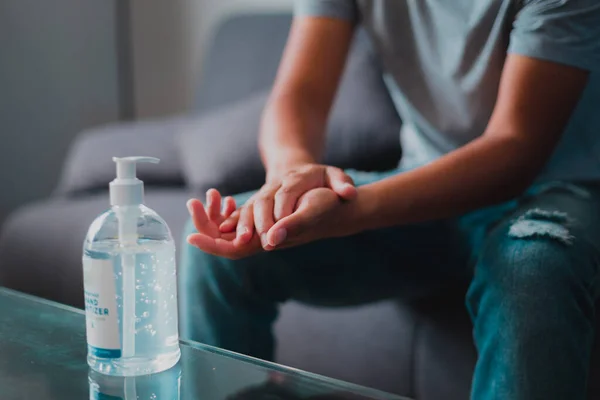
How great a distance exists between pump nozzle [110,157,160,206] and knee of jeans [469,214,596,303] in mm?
373

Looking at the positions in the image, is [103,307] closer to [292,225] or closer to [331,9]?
[292,225]

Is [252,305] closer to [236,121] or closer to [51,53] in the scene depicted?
[236,121]

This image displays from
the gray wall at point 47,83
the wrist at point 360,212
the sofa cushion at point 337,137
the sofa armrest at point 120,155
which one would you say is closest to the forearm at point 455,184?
the wrist at point 360,212

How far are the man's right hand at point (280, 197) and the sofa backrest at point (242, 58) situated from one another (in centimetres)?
108

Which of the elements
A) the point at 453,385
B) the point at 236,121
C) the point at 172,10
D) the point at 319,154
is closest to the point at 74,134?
the point at 172,10

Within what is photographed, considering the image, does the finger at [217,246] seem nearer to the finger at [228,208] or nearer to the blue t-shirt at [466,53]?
the finger at [228,208]

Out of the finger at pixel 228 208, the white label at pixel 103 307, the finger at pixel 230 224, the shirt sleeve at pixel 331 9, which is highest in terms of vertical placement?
the shirt sleeve at pixel 331 9

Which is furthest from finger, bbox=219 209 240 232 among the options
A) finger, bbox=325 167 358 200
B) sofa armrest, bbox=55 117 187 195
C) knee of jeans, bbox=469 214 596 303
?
sofa armrest, bbox=55 117 187 195

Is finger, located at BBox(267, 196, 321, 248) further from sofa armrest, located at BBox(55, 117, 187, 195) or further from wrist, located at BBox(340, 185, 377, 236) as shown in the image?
sofa armrest, located at BBox(55, 117, 187, 195)

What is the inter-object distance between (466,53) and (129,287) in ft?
1.92

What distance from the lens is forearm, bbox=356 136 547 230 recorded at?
0.86m

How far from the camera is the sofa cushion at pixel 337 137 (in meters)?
1.47

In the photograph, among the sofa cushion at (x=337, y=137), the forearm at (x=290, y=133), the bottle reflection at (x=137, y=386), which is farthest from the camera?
the sofa cushion at (x=337, y=137)

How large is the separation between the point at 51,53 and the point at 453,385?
171 cm
